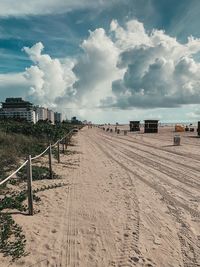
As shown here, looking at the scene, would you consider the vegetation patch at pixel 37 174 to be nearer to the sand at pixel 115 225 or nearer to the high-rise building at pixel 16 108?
the sand at pixel 115 225

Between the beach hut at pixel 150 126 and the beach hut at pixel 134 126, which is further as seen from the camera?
the beach hut at pixel 134 126

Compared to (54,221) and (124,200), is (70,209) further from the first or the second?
(124,200)

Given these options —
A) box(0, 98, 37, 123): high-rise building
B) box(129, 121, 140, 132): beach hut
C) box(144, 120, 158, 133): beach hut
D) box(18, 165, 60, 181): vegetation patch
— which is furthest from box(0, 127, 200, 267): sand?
box(0, 98, 37, 123): high-rise building

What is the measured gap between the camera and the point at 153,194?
30.8 ft

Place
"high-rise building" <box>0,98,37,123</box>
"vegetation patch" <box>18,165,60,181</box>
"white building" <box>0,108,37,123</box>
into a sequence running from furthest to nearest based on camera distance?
"high-rise building" <box>0,98,37,123</box> → "white building" <box>0,108,37,123</box> → "vegetation patch" <box>18,165,60,181</box>

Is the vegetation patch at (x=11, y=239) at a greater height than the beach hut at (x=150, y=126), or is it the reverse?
the beach hut at (x=150, y=126)

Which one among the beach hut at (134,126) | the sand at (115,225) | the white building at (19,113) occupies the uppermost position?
the white building at (19,113)

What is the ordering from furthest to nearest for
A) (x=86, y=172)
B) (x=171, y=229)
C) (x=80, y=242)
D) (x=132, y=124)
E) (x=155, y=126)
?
1. (x=132, y=124)
2. (x=155, y=126)
3. (x=86, y=172)
4. (x=171, y=229)
5. (x=80, y=242)

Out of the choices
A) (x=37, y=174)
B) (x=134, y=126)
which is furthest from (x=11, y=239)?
(x=134, y=126)

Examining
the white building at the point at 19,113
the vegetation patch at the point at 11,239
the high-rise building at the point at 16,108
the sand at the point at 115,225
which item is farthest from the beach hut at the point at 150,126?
the high-rise building at the point at 16,108

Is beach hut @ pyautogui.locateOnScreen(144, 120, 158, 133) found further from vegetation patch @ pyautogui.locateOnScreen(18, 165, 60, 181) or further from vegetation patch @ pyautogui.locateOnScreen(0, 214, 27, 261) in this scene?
vegetation patch @ pyautogui.locateOnScreen(0, 214, 27, 261)

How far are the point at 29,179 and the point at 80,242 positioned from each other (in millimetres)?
1953

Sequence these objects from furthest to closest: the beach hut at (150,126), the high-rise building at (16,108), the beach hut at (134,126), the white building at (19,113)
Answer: the high-rise building at (16,108) → the white building at (19,113) → the beach hut at (134,126) → the beach hut at (150,126)

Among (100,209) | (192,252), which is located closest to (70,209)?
(100,209)
